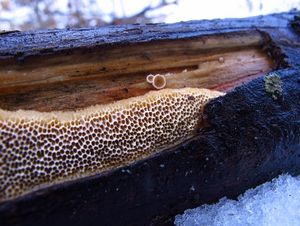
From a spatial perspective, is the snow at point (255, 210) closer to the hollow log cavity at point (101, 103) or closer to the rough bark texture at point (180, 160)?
the rough bark texture at point (180, 160)

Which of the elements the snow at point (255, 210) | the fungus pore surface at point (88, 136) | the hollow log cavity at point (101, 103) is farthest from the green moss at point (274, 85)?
the snow at point (255, 210)

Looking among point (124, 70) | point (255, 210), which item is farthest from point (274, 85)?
point (124, 70)

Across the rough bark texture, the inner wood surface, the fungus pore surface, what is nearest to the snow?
the rough bark texture

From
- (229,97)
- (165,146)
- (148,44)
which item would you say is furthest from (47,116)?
(229,97)

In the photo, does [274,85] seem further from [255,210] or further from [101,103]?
[101,103]

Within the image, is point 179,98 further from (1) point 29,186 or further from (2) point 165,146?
(1) point 29,186

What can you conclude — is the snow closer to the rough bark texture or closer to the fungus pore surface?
the rough bark texture
